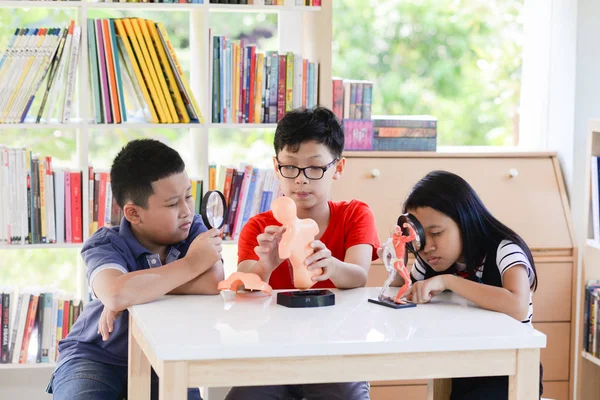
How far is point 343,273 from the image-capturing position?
196cm

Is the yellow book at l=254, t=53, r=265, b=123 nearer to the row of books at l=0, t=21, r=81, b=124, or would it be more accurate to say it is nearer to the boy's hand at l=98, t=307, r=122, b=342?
the row of books at l=0, t=21, r=81, b=124

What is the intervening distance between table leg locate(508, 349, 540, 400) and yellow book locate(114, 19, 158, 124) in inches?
71.2

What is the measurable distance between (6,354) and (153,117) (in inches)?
38.9

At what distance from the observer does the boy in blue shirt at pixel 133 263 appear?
1.86 m

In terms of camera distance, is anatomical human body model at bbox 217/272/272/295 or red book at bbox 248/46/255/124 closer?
anatomical human body model at bbox 217/272/272/295

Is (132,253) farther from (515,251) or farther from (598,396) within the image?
(598,396)

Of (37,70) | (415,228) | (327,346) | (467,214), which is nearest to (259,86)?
(37,70)

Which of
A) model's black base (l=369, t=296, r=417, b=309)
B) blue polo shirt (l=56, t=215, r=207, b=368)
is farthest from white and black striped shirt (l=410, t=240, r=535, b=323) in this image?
blue polo shirt (l=56, t=215, r=207, b=368)

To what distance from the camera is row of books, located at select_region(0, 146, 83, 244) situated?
9.64 feet

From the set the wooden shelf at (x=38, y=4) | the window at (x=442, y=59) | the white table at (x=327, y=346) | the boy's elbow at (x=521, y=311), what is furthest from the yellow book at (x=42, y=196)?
the window at (x=442, y=59)

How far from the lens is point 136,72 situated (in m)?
2.97

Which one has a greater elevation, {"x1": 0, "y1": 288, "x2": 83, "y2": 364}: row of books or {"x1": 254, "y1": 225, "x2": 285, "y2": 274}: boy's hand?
{"x1": 254, "y1": 225, "x2": 285, "y2": 274}: boy's hand

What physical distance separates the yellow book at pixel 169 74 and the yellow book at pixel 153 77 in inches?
1.4

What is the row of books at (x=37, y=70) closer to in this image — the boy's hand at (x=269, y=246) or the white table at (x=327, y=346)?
the boy's hand at (x=269, y=246)
